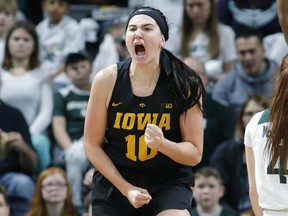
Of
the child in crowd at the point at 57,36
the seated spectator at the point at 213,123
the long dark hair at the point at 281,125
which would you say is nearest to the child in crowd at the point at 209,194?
the seated spectator at the point at 213,123

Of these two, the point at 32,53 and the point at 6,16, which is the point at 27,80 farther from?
the point at 6,16

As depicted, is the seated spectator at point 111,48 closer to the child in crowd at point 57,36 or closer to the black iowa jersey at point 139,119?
the child in crowd at point 57,36

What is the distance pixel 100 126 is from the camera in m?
5.02

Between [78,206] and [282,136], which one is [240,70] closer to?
[78,206]

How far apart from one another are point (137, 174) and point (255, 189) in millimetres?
726

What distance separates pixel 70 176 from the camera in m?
8.20

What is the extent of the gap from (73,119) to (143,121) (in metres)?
3.63

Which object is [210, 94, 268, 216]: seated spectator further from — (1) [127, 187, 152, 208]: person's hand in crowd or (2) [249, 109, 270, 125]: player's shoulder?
(2) [249, 109, 270, 125]: player's shoulder

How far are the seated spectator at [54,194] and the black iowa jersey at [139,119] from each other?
263 centimetres

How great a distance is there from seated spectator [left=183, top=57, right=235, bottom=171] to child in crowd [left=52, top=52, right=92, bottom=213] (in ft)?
3.50

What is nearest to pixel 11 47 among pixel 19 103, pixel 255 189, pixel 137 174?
pixel 19 103

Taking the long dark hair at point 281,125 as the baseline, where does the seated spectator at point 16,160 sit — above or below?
below

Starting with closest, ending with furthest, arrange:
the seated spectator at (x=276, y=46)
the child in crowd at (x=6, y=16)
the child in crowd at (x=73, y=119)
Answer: the child in crowd at (x=73, y=119), the seated spectator at (x=276, y=46), the child in crowd at (x=6, y=16)

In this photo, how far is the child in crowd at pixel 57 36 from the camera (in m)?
9.63
